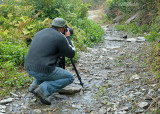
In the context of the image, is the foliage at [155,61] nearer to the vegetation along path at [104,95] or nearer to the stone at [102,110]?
the vegetation along path at [104,95]

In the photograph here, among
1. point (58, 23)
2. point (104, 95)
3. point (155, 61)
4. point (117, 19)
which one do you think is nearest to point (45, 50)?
point (58, 23)

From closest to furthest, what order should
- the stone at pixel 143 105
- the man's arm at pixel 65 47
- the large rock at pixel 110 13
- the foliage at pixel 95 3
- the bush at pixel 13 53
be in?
1. the stone at pixel 143 105
2. the man's arm at pixel 65 47
3. the bush at pixel 13 53
4. the large rock at pixel 110 13
5. the foliage at pixel 95 3

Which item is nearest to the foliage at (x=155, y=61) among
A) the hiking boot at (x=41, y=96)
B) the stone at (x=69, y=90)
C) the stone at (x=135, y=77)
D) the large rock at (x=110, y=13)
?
the stone at (x=135, y=77)

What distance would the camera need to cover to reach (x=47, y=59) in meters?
3.76

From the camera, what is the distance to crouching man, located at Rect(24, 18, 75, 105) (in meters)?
3.75

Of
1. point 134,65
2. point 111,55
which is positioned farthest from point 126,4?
point 134,65

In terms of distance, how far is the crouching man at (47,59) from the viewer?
3.75 meters

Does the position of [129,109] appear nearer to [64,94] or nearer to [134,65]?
[64,94]

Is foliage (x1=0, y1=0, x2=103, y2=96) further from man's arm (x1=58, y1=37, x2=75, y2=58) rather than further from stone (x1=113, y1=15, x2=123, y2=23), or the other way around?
stone (x1=113, y1=15, x2=123, y2=23)

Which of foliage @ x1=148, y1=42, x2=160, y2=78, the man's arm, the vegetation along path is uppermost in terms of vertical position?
the man's arm

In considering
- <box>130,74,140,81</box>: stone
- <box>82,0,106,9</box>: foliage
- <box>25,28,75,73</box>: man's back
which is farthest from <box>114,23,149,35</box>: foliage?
<box>82,0,106,9</box>: foliage

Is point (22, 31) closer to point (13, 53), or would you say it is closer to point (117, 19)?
point (13, 53)

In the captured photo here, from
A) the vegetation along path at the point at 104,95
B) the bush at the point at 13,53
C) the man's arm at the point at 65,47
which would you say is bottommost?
the vegetation along path at the point at 104,95

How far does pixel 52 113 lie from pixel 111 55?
14.6 feet
